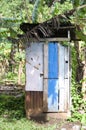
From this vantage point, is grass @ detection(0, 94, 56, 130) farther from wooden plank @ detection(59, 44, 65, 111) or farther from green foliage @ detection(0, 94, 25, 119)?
wooden plank @ detection(59, 44, 65, 111)

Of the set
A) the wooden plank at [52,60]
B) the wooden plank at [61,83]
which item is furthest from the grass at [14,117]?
the wooden plank at [52,60]

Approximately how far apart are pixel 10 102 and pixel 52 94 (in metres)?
1.92

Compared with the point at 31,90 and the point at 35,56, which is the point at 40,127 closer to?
the point at 31,90

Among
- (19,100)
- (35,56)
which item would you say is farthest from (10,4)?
(35,56)

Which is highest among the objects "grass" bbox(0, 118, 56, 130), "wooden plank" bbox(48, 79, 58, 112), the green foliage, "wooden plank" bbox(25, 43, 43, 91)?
"wooden plank" bbox(25, 43, 43, 91)

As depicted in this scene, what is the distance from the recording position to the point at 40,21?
9.20 m

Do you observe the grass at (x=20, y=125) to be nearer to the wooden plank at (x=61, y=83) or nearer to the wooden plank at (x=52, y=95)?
the wooden plank at (x=52, y=95)

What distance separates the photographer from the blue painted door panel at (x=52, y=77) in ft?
24.4

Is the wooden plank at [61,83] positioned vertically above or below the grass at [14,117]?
above

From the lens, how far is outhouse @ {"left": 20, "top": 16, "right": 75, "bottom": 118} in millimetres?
7445

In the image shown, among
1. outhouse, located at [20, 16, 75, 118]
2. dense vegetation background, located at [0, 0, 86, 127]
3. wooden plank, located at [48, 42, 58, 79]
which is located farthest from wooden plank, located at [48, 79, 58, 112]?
dense vegetation background, located at [0, 0, 86, 127]

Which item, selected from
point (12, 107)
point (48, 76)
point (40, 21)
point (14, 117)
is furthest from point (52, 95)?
point (40, 21)

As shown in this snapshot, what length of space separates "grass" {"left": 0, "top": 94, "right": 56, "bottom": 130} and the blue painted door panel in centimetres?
64

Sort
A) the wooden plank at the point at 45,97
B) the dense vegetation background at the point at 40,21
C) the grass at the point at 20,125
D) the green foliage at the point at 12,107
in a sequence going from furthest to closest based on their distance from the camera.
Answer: the green foliage at the point at 12,107, the wooden plank at the point at 45,97, the grass at the point at 20,125, the dense vegetation background at the point at 40,21
